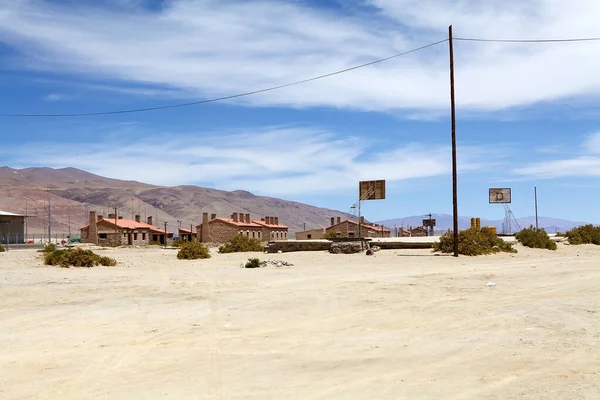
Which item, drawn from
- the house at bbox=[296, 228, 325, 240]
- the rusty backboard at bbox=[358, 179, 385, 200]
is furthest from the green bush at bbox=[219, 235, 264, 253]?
the house at bbox=[296, 228, 325, 240]

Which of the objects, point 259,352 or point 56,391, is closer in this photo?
point 56,391

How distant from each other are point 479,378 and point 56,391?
4736 millimetres

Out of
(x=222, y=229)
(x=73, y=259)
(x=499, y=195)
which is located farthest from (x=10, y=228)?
(x=499, y=195)

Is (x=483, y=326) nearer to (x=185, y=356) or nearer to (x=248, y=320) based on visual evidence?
(x=248, y=320)

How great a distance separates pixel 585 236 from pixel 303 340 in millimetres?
40422

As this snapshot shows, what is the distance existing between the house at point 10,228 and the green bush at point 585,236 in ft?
177

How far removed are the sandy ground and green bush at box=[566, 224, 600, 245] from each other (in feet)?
93.2

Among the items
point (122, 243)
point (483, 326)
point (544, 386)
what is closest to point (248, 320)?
point (483, 326)

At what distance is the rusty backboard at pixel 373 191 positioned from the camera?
189 feet

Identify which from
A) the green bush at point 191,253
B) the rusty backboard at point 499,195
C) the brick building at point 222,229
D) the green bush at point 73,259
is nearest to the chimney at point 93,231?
the brick building at point 222,229

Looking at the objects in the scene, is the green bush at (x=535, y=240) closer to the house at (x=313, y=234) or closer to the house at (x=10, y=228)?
the house at (x=10, y=228)

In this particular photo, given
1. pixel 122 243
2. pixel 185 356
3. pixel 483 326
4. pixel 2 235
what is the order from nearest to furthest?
pixel 185 356
pixel 483 326
pixel 2 235
pixel 122 243

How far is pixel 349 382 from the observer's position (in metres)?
6.96

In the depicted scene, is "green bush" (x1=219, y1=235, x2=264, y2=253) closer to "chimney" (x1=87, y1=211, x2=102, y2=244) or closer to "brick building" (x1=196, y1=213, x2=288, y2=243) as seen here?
"brick building" (x1=196, y1=213, x2=288, y2=243)
